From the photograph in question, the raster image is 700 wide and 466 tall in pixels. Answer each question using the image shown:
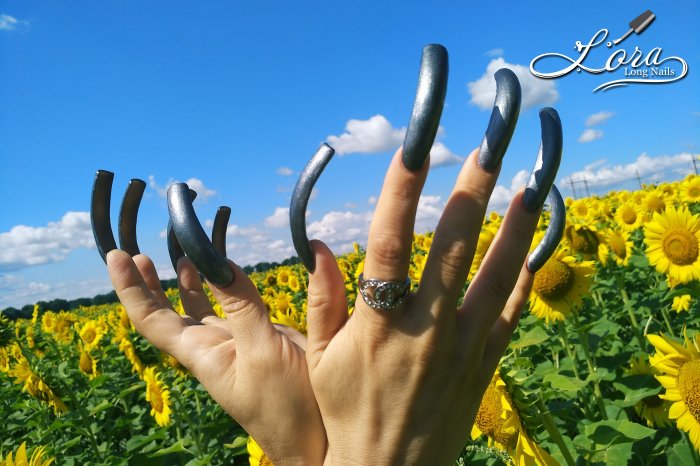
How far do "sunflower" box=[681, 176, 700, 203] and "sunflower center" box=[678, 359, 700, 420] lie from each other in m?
6.91

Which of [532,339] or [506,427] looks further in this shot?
[532,339]

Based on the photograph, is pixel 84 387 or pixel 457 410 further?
pixel 84 387

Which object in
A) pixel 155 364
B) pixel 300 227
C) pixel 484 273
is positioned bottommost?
pixel 155 364

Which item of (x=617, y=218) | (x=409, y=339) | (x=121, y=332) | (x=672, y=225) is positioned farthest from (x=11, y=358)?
(x=617, y=218)

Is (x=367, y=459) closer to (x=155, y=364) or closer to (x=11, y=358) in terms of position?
(x=155, y=364)

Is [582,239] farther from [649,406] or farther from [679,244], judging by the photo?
[649,406]

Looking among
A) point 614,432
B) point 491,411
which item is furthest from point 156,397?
point 614,432

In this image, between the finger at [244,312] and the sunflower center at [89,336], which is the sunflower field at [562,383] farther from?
the finger at [244,312]

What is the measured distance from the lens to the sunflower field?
2.21 m

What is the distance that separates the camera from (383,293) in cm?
102

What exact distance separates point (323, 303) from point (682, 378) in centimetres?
205

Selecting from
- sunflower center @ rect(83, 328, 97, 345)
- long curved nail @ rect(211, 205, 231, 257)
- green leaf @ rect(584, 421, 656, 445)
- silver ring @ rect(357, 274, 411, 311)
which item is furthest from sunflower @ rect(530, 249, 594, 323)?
sunflower center @ rect(83, 328, 97, 345)

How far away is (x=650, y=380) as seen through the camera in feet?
9.87

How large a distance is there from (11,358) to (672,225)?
25.8 feet
